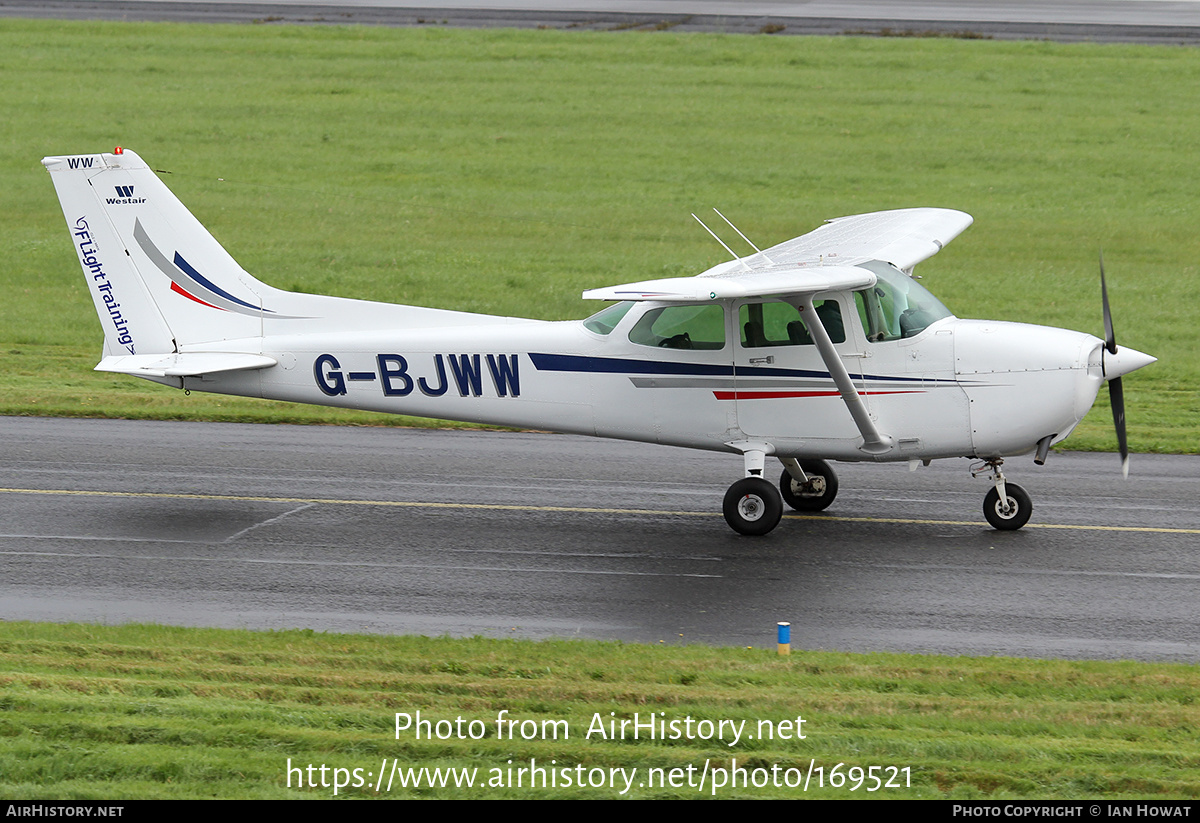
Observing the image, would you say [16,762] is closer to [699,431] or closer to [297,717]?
[297,717]

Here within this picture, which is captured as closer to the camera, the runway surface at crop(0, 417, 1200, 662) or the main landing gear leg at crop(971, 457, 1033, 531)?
the runway surface at crop(0, 417, 1200, 662)

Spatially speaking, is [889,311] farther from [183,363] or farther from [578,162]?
[578,162]

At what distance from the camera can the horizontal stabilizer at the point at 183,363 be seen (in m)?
13.1

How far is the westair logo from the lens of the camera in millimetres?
13680

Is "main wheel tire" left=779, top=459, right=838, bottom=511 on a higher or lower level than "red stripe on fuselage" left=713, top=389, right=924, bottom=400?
lower

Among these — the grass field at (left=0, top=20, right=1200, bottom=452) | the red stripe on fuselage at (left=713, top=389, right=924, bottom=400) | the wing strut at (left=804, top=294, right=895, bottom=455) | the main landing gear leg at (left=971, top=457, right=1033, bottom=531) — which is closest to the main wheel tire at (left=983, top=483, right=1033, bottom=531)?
the main landing gear leg at (left=971, top=457, right=1033, bottom=531)

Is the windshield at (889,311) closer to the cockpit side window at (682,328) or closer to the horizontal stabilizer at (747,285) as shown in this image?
the horizontal stabilizer at (747,285)

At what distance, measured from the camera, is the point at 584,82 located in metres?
38.8

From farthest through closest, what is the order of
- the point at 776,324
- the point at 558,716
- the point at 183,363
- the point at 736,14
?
the point at 736,14, the point at 183,363, the point at 776,324, the point at 558,716

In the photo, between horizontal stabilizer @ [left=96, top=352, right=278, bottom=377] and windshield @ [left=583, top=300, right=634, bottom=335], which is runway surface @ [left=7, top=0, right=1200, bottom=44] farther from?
horizontal stabilizer @ [left=96, top=352, right=278, bottom=377]

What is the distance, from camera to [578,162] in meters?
33.3

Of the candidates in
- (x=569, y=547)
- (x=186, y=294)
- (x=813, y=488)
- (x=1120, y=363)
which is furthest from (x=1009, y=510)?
(x=186, y=294)

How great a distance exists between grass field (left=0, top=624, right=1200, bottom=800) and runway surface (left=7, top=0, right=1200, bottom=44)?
36.5 metres

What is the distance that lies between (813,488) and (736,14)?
35.4 m
